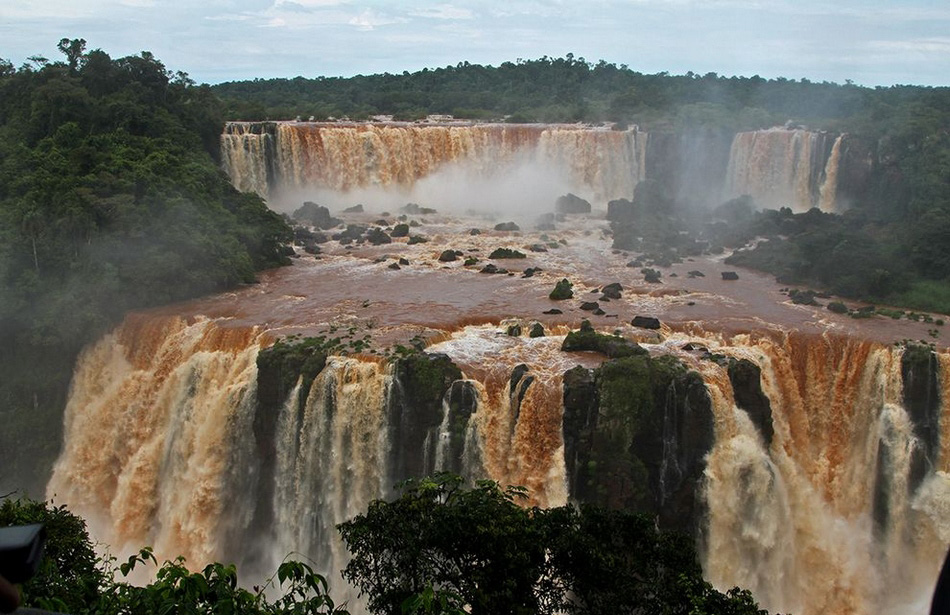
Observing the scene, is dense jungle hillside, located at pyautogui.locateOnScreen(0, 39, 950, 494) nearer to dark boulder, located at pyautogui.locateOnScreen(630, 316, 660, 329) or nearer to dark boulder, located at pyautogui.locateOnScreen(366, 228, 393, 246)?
dark boulder, located at pyautogui.locateOnScreen(366, 228, 393, 246)

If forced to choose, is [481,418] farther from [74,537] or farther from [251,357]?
[74,537]

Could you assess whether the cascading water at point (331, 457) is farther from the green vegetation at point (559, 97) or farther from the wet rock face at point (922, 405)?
the green vegetation at point (559, 97)

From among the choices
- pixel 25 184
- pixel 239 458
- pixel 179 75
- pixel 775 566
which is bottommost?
pixel 775 566

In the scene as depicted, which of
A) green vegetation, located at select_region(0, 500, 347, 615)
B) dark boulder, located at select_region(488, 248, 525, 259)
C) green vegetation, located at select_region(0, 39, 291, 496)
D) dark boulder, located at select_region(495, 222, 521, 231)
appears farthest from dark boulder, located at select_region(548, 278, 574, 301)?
green vegetation, located at select_region(0, 500, 347, 615)

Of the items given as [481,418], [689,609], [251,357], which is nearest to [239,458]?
[251,357]

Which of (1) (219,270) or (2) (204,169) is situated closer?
(1) (219,270)

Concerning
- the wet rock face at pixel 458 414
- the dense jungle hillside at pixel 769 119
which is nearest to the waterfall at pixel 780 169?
the dense jungle hillside at pixel 769 119

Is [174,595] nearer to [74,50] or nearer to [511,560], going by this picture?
[511,560]
